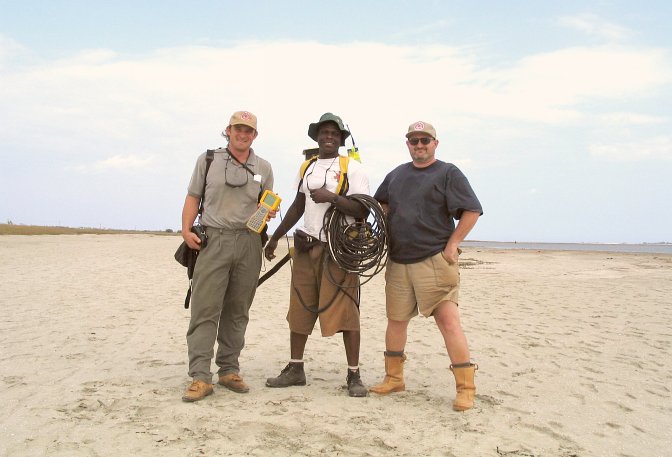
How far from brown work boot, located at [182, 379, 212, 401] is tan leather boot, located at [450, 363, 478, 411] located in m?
1.87

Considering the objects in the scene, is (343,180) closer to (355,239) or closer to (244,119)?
(355,239)

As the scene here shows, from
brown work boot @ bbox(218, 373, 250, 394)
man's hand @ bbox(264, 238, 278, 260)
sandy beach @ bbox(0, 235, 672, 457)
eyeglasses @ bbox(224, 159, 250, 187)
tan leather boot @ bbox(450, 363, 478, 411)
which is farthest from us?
man's hand @ bbox(264, 238, 278, 260)

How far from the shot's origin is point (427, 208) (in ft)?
14.1

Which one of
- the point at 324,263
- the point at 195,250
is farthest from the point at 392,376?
the point at 195,250

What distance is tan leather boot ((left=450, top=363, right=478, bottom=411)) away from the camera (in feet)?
13.5

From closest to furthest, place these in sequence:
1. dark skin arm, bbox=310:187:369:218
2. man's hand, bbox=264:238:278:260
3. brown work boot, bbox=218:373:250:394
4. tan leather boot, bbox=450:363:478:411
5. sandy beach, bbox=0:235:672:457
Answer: sandy beach, bbox=0:235:672:457 → tan leather boot, bbox=450:363:478:411 → dark skin arm, bbox=310:187:369:218 → brown work boot, bbox=218:373:250:394 → man's hand, bbox=264:238:278:260

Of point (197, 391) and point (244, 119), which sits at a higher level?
point (244, 119)

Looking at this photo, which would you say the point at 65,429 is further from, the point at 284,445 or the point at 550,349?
the point at 550,349

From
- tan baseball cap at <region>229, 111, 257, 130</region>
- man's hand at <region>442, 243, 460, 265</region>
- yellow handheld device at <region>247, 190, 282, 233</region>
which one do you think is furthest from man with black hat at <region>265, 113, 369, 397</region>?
man's hand at <region>442, 243, 460, 265</region>

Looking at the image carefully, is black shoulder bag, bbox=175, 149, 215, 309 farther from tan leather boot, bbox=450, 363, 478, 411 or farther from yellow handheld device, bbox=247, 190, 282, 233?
tan leather boot, bbox=450, 363, 478, 411

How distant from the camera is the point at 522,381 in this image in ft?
16.8

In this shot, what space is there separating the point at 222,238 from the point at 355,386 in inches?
62.0

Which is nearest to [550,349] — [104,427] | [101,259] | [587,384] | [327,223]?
[587,384]

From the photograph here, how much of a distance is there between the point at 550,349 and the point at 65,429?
16.9 feet
